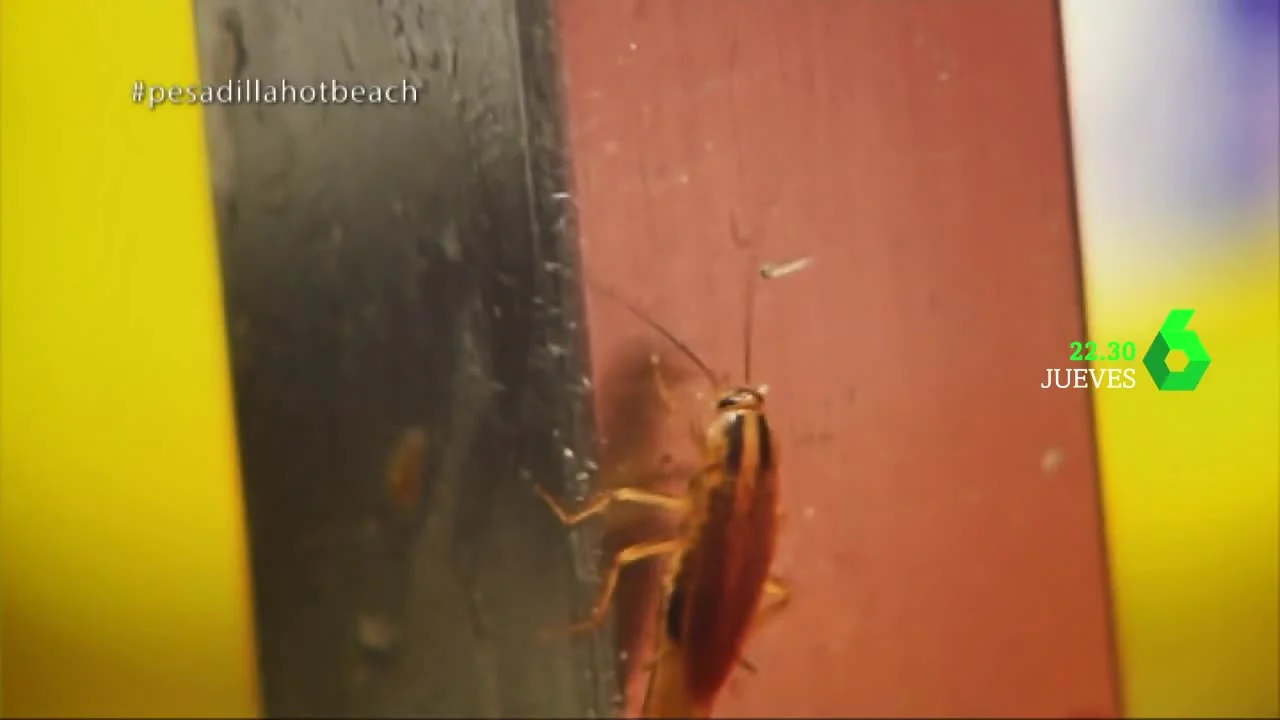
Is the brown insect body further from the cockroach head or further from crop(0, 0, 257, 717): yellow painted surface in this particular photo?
crop(0, 0, 257, 717): yellow painted surface

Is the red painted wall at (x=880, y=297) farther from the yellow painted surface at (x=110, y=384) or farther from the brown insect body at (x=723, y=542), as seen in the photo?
the yellow painted surface at (x=110, y=384)

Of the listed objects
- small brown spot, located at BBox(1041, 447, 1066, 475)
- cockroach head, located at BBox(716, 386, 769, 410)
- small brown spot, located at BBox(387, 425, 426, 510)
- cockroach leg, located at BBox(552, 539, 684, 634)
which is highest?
cockroach head, located at BBox(716, 386, 769, 410)

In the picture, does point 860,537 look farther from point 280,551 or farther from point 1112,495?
point 280,551

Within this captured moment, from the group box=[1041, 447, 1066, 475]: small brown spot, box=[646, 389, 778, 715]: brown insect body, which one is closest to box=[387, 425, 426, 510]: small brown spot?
box=[646, 389, 778, 715]: brown insect body

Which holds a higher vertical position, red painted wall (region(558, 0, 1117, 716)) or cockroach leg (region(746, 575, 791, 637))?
red painted wall (region(558, 0, 1117, 716))

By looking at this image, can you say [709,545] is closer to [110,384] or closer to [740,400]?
[740,400]

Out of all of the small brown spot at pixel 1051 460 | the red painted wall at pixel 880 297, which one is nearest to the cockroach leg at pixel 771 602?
the red painted wall at pixel 880 297
